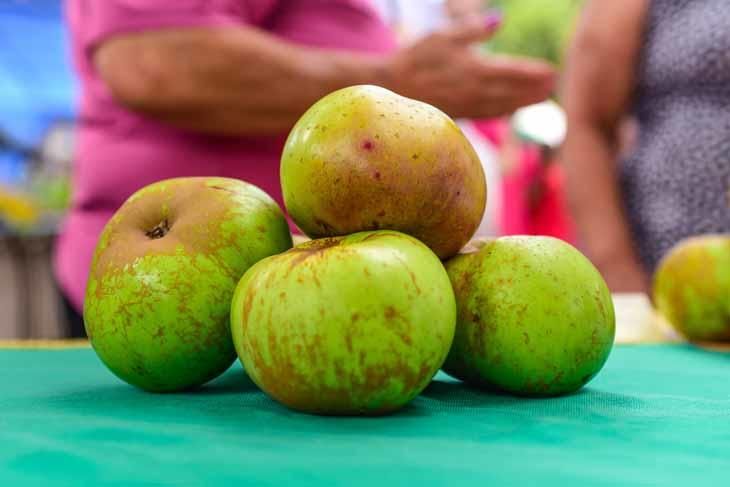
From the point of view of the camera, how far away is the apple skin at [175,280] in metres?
0.70

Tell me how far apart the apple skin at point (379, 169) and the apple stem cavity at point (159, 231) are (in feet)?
0.37

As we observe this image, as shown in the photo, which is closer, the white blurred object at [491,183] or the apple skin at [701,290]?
the apple skin at [701,290]

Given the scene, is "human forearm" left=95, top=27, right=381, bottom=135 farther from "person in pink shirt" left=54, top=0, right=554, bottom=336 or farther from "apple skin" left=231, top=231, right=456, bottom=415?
"apple skin" left=231, top=231, right=456, bottom=415

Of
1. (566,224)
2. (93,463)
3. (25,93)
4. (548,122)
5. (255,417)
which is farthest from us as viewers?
(548,122)

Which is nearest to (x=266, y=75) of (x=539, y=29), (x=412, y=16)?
(x=412, y=16)

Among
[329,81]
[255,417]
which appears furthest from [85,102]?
[255,417]

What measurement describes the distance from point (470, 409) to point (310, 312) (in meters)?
0.16

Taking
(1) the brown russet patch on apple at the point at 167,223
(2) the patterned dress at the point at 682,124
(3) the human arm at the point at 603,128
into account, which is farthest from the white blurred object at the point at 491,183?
(1) the brown russet patch on apple at the point at 167,223

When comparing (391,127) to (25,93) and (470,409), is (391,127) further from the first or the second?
(25,93)

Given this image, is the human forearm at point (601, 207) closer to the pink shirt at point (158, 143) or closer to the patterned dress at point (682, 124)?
the patterned dress at point (682, 124)

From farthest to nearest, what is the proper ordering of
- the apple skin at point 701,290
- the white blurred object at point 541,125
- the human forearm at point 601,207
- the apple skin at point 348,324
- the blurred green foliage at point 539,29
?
the blurred green foliage at point 539,29
the white blurred object at point 541,125
the human forearm at point 601,207
the apple skin at point 701,290
the apple skin at point 348,324

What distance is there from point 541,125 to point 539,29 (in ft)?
18.4

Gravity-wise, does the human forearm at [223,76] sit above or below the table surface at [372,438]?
above

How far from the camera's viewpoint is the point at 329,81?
1.38 meters
